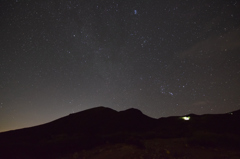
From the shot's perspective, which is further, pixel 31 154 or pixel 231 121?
pixel 231 121

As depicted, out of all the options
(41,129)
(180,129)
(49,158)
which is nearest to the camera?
(49,158)

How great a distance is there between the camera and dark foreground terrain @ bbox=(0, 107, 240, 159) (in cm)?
1032

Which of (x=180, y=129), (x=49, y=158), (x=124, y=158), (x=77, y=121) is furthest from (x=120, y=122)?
(x=124, y=158)

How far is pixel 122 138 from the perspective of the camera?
15172mm

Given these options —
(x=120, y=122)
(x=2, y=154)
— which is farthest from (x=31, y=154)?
(x=120, y=122)

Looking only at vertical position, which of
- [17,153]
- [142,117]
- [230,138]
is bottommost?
[230,138]

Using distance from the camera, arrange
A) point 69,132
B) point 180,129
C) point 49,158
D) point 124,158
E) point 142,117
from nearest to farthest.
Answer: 1. point 124,158
2. point 49,158
3. point 180,129
4. point 69,132
5. point 142,117

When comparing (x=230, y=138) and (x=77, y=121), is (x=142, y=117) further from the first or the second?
(x=230, y=138)

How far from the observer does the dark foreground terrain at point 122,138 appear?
10.3m

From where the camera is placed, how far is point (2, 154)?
12.8 meters

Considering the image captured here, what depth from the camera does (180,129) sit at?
58.6ft

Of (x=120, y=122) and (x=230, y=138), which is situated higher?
(x=120, y=122)

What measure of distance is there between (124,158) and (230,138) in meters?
11.8

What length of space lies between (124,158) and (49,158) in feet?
26.1
